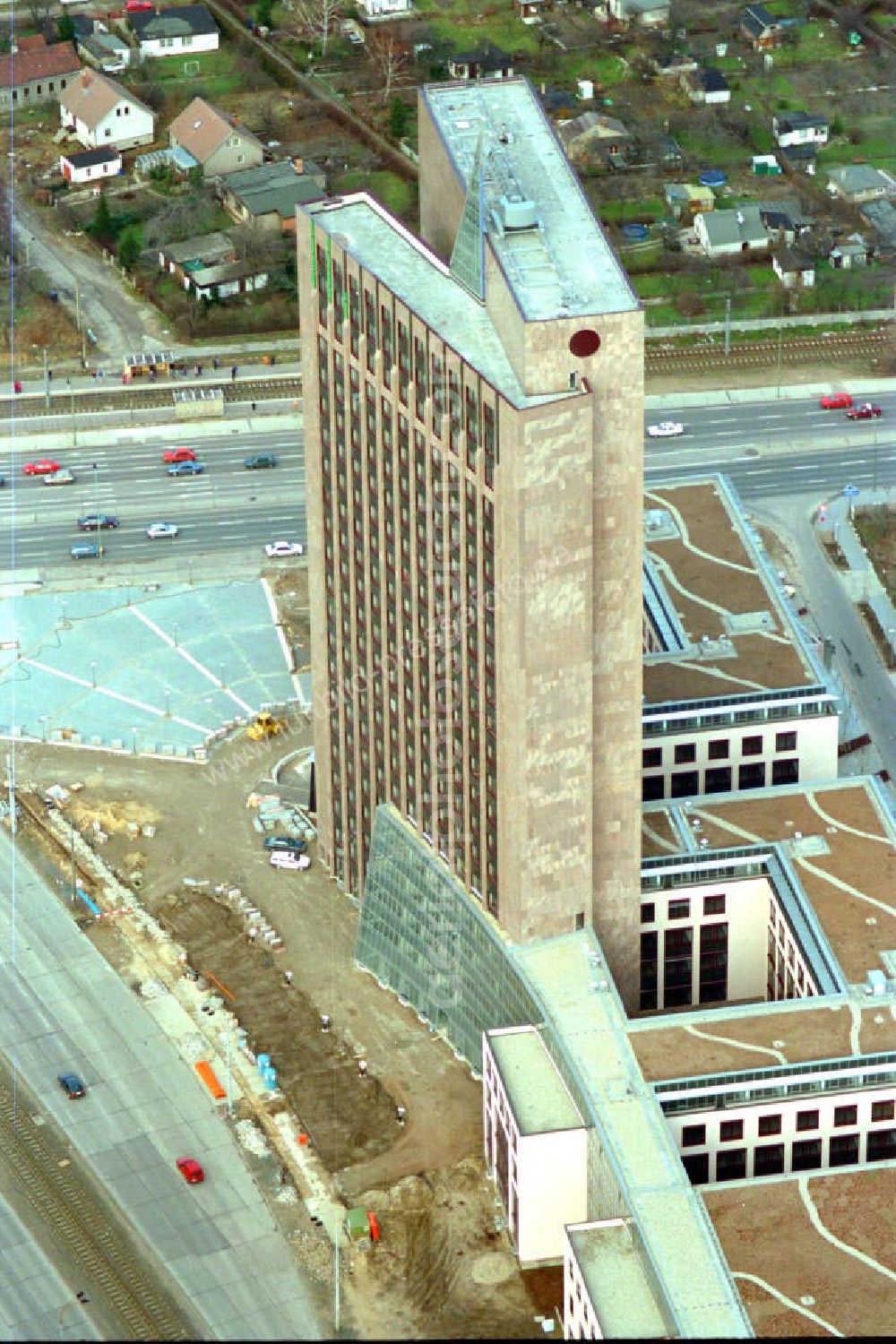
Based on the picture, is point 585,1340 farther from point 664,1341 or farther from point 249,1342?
point 249,1342

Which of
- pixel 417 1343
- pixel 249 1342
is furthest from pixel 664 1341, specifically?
pixel 249 1342

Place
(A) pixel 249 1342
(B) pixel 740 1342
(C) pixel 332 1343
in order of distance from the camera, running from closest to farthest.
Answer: (C) pixel 332 1343 < (A) pixel 249 1342 < (B) pixel 740 1342

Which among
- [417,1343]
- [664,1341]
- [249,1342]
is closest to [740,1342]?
[664,1341]

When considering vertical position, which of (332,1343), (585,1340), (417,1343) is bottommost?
(585,1340)

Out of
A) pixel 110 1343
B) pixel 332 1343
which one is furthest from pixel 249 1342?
pixel 110 1343

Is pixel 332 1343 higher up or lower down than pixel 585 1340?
higher up

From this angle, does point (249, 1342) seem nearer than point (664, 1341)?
Yes

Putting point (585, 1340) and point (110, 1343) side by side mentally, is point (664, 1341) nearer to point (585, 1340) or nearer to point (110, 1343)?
point (585, 1340)

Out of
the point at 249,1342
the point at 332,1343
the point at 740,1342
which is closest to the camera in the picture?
the point at 332,1343

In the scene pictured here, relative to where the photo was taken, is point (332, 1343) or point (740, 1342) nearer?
point (332, 1343)
